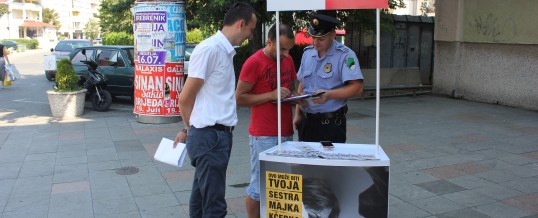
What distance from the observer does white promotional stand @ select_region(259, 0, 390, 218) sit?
2.70 m

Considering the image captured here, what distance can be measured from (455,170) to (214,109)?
12.2 ft

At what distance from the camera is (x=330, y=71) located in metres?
3.49

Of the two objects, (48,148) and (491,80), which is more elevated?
(491,80)

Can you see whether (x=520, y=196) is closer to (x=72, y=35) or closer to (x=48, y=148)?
(x=48, y=148)

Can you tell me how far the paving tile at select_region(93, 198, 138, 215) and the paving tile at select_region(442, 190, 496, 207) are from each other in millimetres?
3180

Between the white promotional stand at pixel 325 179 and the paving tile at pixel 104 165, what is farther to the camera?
the paving tile at pixel 104 165

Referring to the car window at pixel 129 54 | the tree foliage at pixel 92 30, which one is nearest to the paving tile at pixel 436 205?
the car window at pixel 129 54

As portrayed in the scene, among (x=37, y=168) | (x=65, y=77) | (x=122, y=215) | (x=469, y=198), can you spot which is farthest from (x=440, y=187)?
(x=65, y=77)

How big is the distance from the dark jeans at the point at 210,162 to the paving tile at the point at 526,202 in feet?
9.87

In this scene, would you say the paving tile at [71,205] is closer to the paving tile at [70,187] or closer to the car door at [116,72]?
the paving tile at [70,187]

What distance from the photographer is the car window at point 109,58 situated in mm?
11352

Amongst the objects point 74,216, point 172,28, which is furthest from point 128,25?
point 74,216

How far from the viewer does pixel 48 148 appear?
277 inches

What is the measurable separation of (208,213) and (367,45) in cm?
1137
